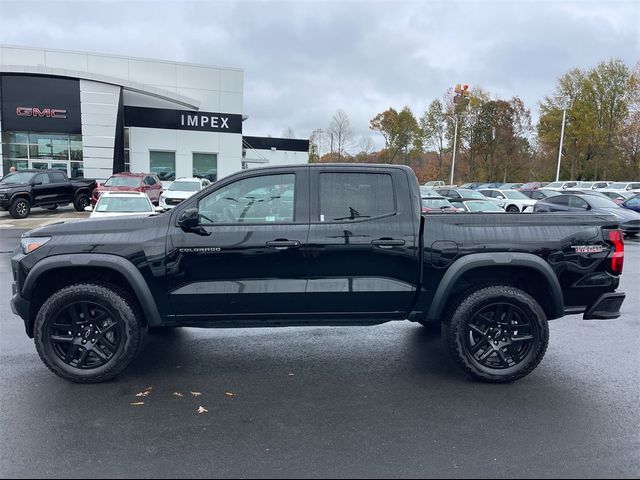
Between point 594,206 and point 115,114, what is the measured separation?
23590 millimetres

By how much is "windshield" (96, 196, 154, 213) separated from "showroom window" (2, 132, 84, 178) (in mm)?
17127

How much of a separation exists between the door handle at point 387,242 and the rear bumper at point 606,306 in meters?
1.85

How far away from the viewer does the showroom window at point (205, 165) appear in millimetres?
30938

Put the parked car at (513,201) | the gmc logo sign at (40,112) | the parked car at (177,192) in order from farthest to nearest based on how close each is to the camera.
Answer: the gmc logo sign at (40,112), the parked car at (513,201), the parked car at (177,192)

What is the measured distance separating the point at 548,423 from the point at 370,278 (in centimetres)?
174

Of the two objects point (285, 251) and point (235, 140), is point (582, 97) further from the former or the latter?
point (285, 251)

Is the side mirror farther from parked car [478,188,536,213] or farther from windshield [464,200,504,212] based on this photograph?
parked car [478,188,536,213]

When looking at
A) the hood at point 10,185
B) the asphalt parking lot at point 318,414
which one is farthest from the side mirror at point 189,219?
the hood at point 10,185

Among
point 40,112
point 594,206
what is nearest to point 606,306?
point 594,206

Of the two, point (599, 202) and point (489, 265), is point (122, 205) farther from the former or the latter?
point (599, 202)

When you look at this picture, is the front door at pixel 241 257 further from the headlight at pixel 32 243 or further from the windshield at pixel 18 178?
the windshield at pixel 18 178

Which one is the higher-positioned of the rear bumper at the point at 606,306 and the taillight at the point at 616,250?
the taillight at the point at 616,250

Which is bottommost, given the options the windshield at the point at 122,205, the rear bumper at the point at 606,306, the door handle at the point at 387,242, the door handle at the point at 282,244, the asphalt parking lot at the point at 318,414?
the asphalt parking lot at the point at 318,414

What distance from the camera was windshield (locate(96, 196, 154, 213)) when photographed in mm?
12289
